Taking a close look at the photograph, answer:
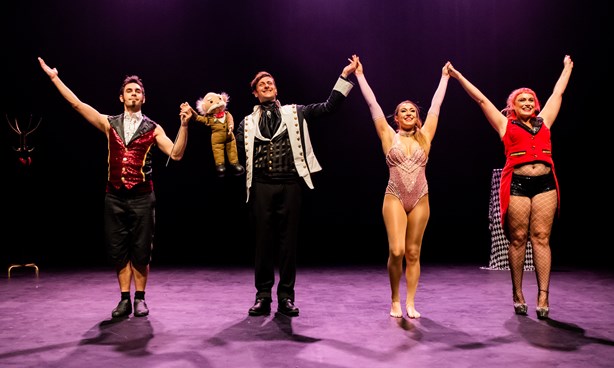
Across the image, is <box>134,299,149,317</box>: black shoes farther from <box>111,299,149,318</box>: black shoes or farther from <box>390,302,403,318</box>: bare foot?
<box>390,302,403,318</box>: bare foot

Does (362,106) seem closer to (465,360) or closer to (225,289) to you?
(225,289)

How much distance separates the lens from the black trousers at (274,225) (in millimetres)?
3695

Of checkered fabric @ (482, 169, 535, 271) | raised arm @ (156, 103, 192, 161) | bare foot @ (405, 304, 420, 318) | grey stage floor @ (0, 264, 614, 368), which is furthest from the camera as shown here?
checkered fabric @ (482, 169, 535, 271)

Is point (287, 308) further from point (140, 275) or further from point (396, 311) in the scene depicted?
point (140, 275)

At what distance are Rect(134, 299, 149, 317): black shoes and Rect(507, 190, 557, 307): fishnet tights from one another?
217cm

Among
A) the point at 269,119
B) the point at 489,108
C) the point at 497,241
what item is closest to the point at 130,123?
the point at 269,119

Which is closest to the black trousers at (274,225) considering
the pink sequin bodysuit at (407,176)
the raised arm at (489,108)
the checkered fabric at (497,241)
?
the pink sequin bodysuit at (407,176)

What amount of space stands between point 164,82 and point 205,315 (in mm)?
3591

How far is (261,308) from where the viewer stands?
3699 mm

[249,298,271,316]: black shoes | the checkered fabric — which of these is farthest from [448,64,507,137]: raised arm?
the checkered fabric

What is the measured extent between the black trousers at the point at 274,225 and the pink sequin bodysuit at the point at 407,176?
1.92ft

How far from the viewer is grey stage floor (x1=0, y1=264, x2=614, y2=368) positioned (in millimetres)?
2740

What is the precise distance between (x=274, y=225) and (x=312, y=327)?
0.69 metres

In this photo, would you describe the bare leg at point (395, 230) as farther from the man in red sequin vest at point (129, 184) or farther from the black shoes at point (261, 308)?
the man in red sequin vest at point (129, 184)
